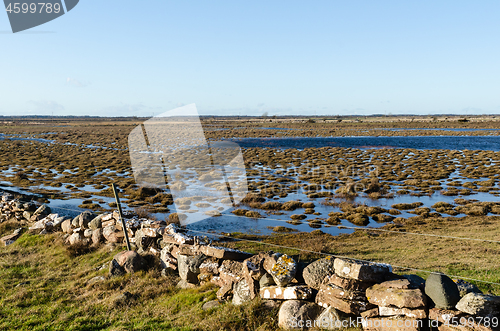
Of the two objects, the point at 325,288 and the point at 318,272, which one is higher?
the point at 318,272

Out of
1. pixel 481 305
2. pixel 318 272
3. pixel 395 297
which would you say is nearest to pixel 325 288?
pixel 318 272

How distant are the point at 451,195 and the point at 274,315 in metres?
26.0

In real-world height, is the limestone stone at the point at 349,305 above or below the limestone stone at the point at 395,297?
below

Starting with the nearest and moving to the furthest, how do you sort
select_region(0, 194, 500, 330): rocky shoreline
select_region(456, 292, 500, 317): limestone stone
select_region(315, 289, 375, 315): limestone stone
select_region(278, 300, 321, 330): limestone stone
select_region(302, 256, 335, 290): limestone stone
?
select_region(456, 292, 500, 317): limestone stone < select_region(0, 194, 500, 330): rocky shoreline < select_region(315, 289, 375, 315): limestone stone < select_region(278, 300, 321, 330): limestone stone < select_region(302, 256, 335, 290): limestone stone

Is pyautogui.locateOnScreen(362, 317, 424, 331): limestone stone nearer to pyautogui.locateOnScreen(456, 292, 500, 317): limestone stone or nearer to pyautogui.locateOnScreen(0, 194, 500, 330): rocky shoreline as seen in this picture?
pyautogui.locateOnScreen(0, 194, 500, 330): rocky shoreline

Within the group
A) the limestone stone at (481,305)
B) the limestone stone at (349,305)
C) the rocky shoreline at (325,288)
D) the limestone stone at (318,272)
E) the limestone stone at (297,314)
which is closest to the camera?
the limestone stone at (481,305)

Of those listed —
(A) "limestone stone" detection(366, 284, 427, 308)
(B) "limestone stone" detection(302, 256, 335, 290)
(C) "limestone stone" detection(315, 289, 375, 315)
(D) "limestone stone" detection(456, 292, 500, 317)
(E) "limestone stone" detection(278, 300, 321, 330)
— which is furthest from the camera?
(B) "limestone stone" detection(302, 256, 335, 290)

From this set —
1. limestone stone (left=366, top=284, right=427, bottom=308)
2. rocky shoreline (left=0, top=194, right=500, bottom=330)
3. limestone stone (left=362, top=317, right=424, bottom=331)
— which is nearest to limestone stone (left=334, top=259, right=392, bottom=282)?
rocky shoreline (left=0, top=194, right=500, bottom=330)

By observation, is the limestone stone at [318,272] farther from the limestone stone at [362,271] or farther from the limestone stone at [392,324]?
the limestone stone at [392,324]

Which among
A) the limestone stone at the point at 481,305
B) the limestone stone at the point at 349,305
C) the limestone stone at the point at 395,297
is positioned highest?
the limestone stone at the point at 481,305

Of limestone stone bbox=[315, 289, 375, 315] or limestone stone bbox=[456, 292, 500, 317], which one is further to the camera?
limestone stone bbox=[315, 289, 375, 315]

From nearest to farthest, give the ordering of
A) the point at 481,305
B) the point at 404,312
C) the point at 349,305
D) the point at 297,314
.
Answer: the point at 481,305
the point at 404,312
the point at 349,305
the point at 297,314

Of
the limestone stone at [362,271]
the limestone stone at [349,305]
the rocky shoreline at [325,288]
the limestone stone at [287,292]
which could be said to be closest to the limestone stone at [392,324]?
the rocky shoreline at [325,288]

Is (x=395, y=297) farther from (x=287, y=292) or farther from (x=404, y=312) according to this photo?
(x=287, y=292)
